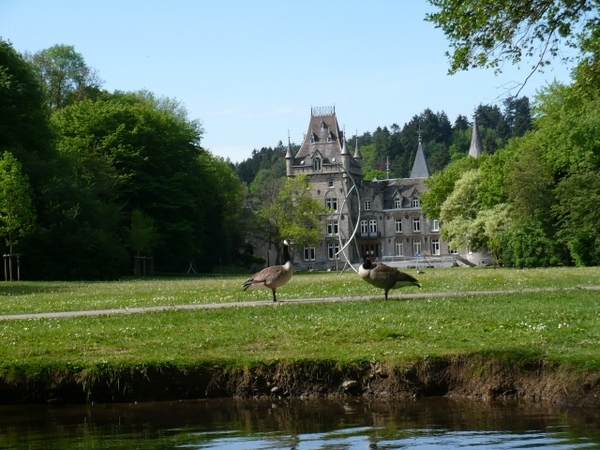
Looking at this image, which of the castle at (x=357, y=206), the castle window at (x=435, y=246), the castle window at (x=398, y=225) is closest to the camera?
the castle at (x=357, y=206)

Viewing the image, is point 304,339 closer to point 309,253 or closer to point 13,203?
point 13,203

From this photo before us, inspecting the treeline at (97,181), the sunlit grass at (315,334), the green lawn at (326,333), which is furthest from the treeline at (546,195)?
the sunlit grass at (315,334)

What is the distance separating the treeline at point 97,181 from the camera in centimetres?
6369

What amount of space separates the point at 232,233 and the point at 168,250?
24.7 m

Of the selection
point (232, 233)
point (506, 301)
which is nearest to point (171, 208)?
point (232, 233)

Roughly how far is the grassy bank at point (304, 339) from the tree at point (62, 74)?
72814mm

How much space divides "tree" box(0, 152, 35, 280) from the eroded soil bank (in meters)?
44.0

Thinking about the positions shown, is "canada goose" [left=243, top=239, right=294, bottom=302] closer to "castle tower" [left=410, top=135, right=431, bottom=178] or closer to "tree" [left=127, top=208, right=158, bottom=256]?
"tree" [left=127, top=208, right=158, bottom=256]

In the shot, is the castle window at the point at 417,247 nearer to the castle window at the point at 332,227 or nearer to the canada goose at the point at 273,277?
the castle window at the point at 332,227

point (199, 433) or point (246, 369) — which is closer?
point (199, 433)

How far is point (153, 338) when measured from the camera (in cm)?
1767

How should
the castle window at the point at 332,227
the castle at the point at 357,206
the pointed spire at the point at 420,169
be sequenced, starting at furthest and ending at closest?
1. the pointed spire at the point at 420,169
2. the castle window at the point at 332,227
3. the castle at the point at 357,206

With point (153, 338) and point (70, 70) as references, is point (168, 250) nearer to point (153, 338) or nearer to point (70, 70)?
point (70, 70)

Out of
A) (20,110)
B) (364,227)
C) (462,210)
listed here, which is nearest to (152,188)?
(20,110)
